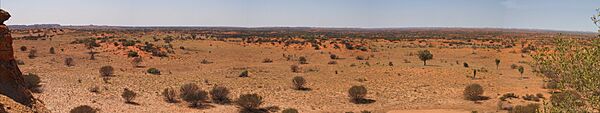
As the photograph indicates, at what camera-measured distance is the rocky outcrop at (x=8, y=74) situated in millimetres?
11539

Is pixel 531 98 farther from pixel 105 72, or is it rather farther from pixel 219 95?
pixel 105 72

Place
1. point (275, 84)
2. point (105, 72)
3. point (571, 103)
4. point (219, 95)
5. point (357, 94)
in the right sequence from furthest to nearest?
point (105, 72) < point (275, 84) < point (357, 94) < point (219, 95) < point (571, 103)

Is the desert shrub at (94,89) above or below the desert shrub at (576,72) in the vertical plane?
below

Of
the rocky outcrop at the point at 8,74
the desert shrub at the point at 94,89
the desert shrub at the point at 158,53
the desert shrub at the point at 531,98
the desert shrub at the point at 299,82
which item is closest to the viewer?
the rocky outcrop at the point at 8,74

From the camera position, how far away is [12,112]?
10.4 m

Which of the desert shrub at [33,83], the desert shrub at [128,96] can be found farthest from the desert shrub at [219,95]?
the desert shrub at [33,83]

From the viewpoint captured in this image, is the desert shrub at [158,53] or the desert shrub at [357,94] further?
the desert shrub at [158,53]

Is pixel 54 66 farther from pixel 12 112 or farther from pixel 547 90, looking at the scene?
pixel 547 90

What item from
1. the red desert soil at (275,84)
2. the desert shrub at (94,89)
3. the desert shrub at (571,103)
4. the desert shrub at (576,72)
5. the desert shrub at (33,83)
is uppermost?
the desert shrub at (576,72)

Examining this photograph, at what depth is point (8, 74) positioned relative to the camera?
38.8 feet

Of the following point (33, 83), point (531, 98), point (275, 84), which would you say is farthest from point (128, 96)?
point (531, 98)

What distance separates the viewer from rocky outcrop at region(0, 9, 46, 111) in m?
11.5

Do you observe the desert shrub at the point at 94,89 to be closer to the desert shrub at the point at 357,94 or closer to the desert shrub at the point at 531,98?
the desert shrub at the point at 357,94

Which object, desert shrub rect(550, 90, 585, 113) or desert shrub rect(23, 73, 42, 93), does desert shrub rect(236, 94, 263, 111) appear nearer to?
desert shrub rect(23, 73, 42, 93)
